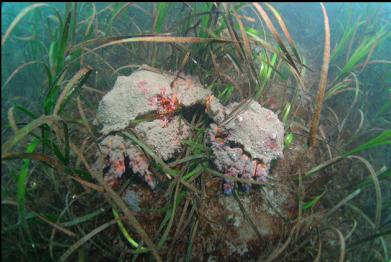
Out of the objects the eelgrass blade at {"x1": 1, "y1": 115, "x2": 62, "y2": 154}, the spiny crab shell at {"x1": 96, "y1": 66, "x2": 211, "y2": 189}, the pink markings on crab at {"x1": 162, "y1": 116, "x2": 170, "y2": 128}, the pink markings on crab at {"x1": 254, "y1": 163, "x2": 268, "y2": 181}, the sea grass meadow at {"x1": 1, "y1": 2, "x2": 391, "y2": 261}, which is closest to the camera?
the eelgrass blade at {"x1": 1, "y1": 115, "x2": 62, "y2": 154}

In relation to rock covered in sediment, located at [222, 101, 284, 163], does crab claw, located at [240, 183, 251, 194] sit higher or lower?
lower

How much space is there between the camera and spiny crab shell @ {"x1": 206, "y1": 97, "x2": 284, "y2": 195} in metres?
2.18

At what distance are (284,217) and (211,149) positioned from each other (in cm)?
93

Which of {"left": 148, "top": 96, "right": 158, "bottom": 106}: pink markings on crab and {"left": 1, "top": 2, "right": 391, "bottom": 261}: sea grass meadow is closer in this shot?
{"left": 1, "top": 2, "right": 391, "bottom": 261}: sea grass meadow

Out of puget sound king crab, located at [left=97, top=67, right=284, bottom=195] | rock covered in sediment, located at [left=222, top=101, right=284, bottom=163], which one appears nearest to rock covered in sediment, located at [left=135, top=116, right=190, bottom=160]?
puget sound king crab, located at [left=97, top=67, right=284, bottom=195]

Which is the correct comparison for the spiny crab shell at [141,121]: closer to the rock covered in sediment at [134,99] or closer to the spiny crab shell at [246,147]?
the rock covered in sediment at [134,99]

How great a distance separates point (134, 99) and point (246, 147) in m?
1.06

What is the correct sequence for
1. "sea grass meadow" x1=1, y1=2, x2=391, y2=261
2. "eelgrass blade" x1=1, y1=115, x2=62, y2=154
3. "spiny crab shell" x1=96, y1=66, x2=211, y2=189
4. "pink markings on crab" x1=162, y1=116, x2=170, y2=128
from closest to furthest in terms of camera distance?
"eelgrass blade" x1=1, y1=115, x2=62, y2=154 → "sea grass meadow" x1=1, y1=2, x2=391, y2=261 → "spiny crab shell" x1=96, y1=66, x2=211, y2=189 → "pink markings on crab" x1=162, y1=116, x2=170, y2=128

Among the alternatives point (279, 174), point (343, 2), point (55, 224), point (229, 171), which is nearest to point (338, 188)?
point (279, 174)

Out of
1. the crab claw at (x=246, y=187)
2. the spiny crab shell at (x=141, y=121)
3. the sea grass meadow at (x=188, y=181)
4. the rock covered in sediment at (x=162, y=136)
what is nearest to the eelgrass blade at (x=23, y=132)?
the sea grass meadow at (x=188, y=181)

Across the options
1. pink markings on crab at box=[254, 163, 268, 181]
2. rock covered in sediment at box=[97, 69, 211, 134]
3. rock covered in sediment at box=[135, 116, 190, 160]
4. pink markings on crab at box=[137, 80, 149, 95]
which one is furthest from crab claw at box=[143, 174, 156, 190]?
pink markings on crab at box=[254, 163, 268, 181]

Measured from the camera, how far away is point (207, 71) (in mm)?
2811

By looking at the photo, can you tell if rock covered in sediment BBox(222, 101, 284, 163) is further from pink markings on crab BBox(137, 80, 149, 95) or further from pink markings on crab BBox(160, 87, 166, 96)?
pink markings on crab BBox(137, 80, 149, 95)

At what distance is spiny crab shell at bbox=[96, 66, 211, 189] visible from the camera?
2.10 meters
